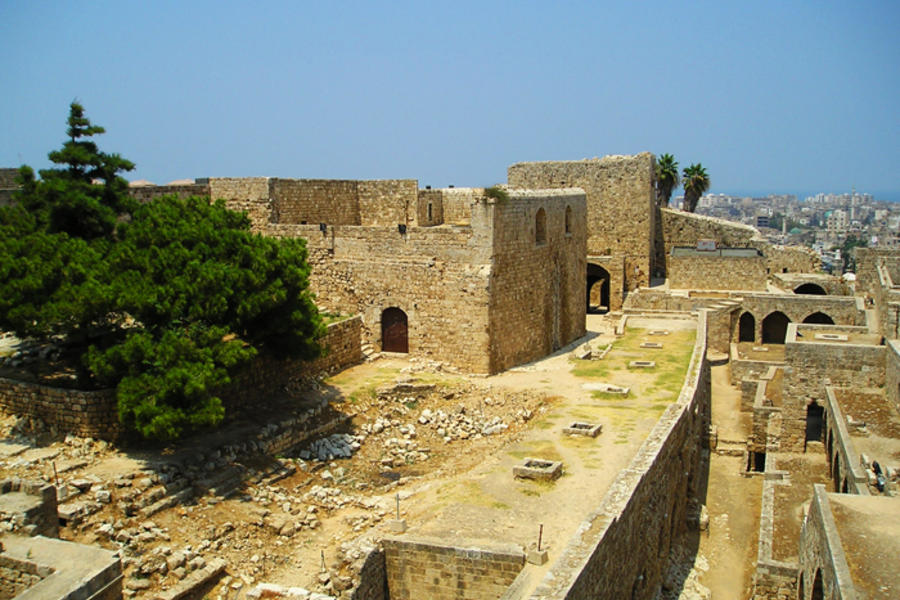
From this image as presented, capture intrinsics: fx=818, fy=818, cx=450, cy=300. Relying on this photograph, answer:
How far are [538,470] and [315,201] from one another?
1199 centimetres

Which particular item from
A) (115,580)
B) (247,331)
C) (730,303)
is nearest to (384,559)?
(115,580)

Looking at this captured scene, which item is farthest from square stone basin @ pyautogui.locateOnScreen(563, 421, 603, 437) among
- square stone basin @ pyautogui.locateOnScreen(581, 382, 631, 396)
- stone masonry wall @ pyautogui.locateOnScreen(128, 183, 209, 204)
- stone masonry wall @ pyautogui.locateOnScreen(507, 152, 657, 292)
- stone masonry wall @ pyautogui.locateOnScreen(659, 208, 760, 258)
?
stone masonry wall @ pyautogui.locateOnScreen(659, 208, 760, 258)

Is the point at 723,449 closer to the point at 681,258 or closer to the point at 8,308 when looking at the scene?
the point at 681,258

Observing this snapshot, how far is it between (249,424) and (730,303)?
19.7 m

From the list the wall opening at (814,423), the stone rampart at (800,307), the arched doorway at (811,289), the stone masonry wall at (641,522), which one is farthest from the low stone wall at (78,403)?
the arched doorway at (811,289)

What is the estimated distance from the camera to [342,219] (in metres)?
23.0

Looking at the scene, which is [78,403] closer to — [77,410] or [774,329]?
[77,410]

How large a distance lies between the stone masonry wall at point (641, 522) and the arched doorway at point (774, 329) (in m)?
12.4

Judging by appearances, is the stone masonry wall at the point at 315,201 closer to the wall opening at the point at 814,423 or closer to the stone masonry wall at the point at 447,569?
the stone masonry wall at the point at 447,569

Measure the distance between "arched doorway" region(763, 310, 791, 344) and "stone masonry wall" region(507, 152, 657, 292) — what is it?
4643 mm

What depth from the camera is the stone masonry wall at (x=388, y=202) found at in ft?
74.2

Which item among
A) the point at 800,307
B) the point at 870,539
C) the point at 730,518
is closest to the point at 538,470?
the point at 870,539

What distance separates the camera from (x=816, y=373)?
65.5 feet

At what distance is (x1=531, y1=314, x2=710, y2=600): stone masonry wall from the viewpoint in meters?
9.80
